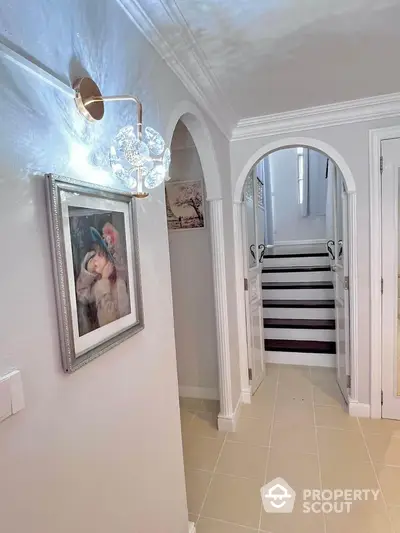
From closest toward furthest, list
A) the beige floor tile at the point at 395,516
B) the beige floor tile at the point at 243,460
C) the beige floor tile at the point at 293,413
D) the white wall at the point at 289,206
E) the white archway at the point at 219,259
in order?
the beige floor tile at the point at 395,516 < the beige floor tile at the point at 243,460 < the white archway at the point at 219,259 < the beige floor tile at the point at 293,413 < the white wall at the point at 289,206

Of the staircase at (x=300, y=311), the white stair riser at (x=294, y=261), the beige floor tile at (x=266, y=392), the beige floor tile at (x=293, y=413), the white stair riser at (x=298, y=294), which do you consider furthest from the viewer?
the white stair riser at (x=294, y=261)

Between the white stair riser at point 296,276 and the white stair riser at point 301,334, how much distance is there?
0.81 m

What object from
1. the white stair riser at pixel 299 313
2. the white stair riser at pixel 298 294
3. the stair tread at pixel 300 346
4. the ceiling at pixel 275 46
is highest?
the ceiling at pixel 275 46

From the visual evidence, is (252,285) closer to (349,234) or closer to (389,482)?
(349,234)

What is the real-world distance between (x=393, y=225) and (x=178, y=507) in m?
2.19

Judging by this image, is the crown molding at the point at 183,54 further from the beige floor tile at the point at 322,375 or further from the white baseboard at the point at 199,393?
the beige floor tile at the point at 322,375

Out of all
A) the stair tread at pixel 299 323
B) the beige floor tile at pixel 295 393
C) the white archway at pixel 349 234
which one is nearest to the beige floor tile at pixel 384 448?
the white archway at pixel 349 234

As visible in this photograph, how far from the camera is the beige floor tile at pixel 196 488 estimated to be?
1.76 metres

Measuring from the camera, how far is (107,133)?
98cm

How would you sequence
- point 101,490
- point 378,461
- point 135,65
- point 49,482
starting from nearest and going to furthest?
point 49,482, point 101,490, point 135,65, point 378,461

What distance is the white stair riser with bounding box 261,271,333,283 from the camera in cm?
409

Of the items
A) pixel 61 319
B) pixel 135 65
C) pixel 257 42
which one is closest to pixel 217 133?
pixel 257 42

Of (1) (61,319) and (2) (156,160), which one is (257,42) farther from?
(1) (61,319)

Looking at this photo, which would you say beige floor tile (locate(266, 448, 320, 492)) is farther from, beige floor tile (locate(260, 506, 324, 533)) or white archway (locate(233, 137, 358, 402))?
white archway (locate(233, 137, 358, 402))
